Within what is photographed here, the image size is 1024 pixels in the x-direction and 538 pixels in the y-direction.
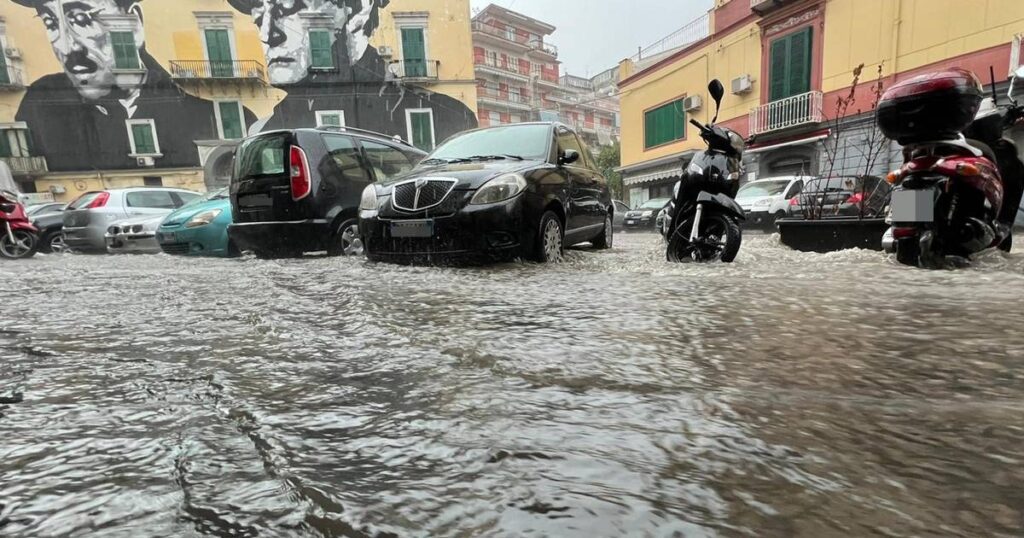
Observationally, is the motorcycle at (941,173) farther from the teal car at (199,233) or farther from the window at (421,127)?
the window at (421,127)

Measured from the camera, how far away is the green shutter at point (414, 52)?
79.0 feet

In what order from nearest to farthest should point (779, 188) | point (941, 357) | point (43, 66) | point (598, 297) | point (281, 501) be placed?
point (281, 501)
point (941, 357)
point (598, 297)
point (779, 188)
point (43, 66)

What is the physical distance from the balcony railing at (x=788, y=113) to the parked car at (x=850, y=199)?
9693mm

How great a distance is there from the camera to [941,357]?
5.12 feet

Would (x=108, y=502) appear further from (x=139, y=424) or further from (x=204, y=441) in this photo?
(x=139, y=424)

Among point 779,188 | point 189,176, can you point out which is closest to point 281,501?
point 779,188

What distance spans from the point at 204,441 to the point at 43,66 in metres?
29.6

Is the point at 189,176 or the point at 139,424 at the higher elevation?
the point at 189,176

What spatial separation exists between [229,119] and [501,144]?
2297 cm

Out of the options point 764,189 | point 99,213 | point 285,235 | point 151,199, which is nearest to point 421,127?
point 151,199

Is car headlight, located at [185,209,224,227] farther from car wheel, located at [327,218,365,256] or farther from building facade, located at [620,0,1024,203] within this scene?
building facade, located at [620,0,1024,203]

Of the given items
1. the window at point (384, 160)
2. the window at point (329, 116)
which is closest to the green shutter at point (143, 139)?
the window at point (329, 116)

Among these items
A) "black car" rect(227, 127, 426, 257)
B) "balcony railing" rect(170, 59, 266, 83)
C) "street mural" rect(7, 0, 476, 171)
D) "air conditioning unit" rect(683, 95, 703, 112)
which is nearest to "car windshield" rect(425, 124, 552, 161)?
"black car" rect(227, 127, 426, 257)

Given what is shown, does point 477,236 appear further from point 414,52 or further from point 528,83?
point 528,83
